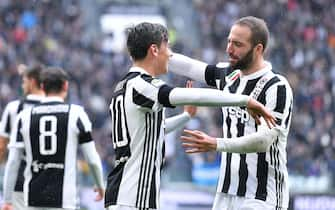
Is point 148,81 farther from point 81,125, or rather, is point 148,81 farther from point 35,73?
point 35,73

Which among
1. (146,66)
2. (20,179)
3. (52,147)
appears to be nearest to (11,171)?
(52,147)

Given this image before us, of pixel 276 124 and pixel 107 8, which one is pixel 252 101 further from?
pixel 107 8

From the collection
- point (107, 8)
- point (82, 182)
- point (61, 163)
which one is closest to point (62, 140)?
point (61, 163)

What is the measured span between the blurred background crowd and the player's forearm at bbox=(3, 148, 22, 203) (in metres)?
7.99

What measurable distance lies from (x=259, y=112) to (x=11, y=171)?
12.5 feet

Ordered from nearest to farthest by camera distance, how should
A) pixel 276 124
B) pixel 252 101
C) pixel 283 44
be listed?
pixel 252 101, pixel 276 124, pixel 283 44

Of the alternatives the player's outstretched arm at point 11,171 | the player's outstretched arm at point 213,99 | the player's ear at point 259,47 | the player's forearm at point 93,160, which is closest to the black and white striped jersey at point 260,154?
the player's ear at point 259,47

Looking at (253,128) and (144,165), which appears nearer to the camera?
(144,165)

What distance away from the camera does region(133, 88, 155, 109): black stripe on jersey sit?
6.82 meters

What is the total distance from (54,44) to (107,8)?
471 cm

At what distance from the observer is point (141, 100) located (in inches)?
269

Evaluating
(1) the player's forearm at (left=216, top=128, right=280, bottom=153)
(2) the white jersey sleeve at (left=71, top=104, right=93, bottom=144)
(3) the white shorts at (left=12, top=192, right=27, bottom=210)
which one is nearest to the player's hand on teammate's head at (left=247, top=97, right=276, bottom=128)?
(1) the player's forearm at (left=216, top=128, right=280, bottom=153)

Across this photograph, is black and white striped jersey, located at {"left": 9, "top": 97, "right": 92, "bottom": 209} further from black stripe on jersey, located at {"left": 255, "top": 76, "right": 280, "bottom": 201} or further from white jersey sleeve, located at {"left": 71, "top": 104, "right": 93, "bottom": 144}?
black stripe on jersey, located at {"left": 255, "top": 76, "right": 280, "bottom": 201}

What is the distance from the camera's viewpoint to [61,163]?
9508mm
